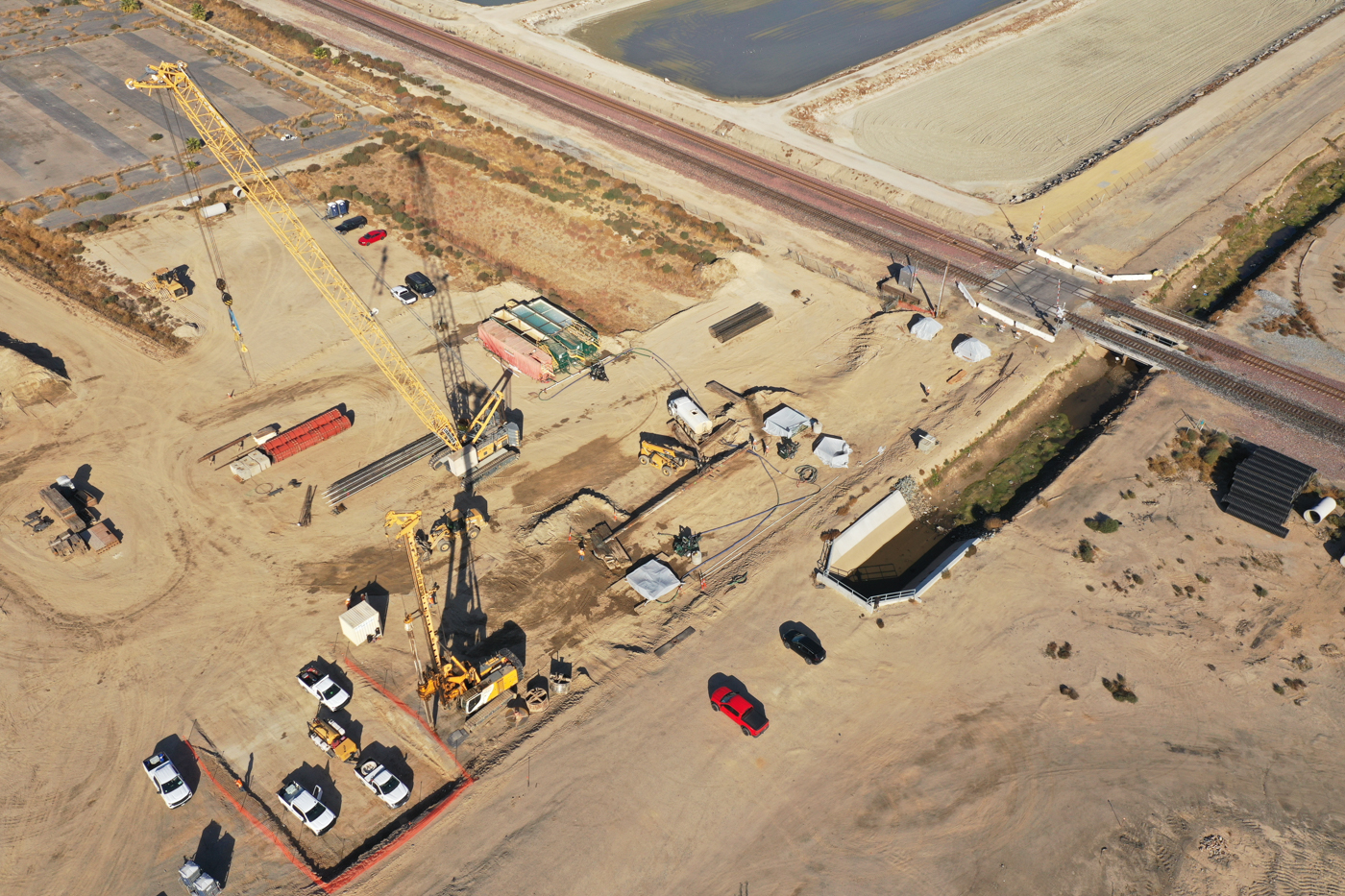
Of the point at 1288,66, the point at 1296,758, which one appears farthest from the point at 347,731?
the point at 1288,66

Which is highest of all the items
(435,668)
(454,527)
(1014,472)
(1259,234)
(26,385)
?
(1259,234)

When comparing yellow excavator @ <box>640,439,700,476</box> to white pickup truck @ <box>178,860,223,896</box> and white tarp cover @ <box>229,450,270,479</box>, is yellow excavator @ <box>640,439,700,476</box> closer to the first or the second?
white tarp cover @ <box>229,450,270,479</box>

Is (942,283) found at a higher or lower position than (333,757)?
higher

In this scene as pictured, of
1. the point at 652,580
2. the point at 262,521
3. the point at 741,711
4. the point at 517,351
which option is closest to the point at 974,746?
the point at 741,711

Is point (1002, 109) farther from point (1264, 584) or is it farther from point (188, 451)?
point (188, 451)

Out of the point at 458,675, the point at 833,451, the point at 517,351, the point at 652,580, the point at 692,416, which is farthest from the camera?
the point at 517,351

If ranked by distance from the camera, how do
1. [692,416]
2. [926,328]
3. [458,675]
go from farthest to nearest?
[926,328], [692,416], [458,675]

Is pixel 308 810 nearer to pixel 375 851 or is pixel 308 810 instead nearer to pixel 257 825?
pixel 257 825

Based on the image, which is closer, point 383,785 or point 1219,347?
point 383,785

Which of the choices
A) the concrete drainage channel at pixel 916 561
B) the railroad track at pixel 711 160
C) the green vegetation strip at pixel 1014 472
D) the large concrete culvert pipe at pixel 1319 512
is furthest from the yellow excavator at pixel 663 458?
the large concrete culvert pipe at pixel 1319 512
